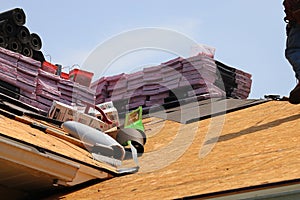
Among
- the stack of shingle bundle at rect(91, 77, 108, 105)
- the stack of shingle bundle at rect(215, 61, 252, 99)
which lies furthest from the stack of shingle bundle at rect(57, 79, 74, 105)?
the stack of shingle bundle at rect(215, 61, 252, 99)

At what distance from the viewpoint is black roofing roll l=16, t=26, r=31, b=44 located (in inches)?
532

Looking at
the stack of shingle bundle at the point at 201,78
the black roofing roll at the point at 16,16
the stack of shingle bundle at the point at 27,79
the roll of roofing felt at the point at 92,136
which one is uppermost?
the black roofing roll at the point at 16,16

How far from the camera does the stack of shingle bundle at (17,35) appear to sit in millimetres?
13211

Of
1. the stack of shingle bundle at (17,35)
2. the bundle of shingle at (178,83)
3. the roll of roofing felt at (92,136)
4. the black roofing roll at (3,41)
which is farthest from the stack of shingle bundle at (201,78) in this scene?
the roll of roofing felt at (92,136)

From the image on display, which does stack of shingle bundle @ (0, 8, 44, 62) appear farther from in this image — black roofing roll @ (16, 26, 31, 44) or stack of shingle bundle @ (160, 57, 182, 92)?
stack of shingle bundle @ (160, 57, 182, 92)

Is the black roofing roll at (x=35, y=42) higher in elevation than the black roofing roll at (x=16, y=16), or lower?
lower

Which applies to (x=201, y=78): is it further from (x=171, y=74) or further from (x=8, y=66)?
(x=8, y=66)

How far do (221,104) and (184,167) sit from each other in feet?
17.7

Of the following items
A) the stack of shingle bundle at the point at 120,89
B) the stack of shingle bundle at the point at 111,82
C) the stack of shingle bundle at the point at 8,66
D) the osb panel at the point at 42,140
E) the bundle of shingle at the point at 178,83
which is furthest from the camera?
the stack of shingle bundle at the point at 111,82

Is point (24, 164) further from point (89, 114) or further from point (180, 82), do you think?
point (180, 82)

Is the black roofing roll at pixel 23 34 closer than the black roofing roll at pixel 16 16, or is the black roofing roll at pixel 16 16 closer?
the black roofing roll at pixel 16 16

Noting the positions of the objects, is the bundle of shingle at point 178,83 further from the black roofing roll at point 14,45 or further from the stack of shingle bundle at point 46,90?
the black roofing roll at point 14,45

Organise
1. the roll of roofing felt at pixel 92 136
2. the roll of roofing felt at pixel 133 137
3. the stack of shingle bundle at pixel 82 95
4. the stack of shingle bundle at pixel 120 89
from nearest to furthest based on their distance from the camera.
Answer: the roll of roofing felt at pixel 92 136 → the roll of roofing felt at pixel 133 137 → the stack of shingle bundle at pixel 82 95 → the stack of shingle bundle at pixel 120 89

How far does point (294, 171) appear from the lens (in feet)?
21.2
